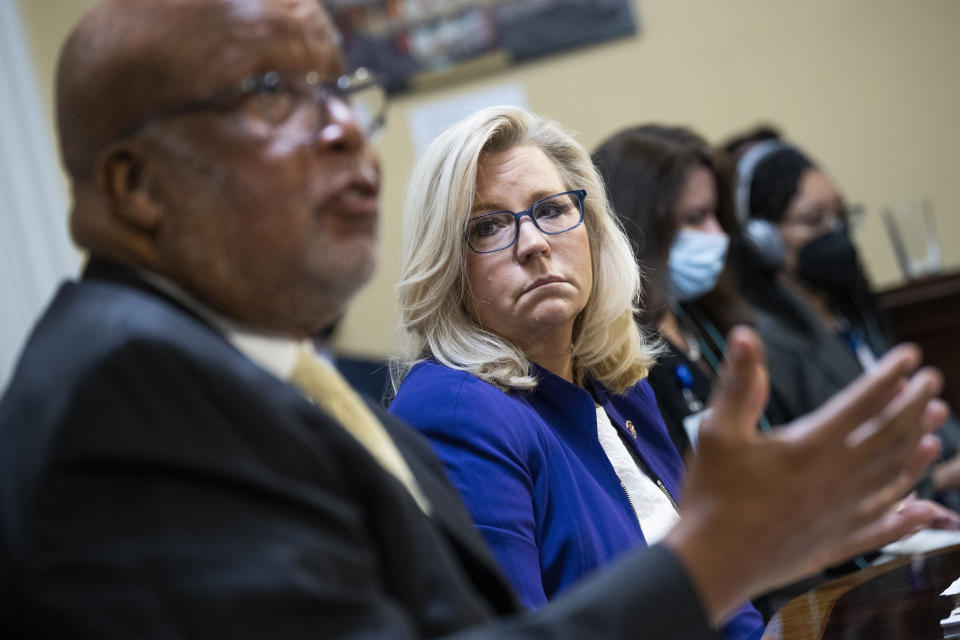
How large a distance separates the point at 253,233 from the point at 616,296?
4.08 ft

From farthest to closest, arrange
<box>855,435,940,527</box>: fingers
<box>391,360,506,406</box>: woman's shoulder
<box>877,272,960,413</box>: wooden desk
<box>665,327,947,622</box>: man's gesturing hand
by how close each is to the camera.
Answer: <box>877,272,960,413</box>: wooden desk < <box>391,360,506,406</box>: woman's shoulder < <box>855,435,940,527</box>: fingers < <box>665,327,947,622</box>: man's gesturing hand

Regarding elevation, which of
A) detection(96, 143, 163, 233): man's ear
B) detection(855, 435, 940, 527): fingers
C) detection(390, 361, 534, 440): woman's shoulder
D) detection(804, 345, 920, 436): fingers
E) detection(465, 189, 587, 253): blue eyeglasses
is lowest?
detection(390, 361, 534, 440): woman's shoulder

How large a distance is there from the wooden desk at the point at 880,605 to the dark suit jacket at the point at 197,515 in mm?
704

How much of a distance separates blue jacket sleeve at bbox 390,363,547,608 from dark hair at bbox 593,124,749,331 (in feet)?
3.97

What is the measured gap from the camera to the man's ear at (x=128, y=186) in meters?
0.92

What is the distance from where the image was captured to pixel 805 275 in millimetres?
3729

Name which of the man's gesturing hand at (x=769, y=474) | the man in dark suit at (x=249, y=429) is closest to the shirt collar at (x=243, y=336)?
the man in dark suit at (x=249, y=429)

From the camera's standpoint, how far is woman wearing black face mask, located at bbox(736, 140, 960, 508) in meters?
3.37

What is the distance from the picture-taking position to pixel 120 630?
2.30 feet

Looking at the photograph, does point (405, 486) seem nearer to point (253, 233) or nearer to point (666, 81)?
point (253, 233)

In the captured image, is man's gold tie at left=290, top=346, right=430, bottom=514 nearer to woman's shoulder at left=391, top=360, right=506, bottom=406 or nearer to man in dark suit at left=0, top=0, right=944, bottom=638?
man in dark suit at left=0, top=0, right=944, bottom=638

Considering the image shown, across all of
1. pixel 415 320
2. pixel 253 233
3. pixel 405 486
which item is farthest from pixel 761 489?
pixel 415 320

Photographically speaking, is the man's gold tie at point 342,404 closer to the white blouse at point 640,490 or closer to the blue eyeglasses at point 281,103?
the blue eyeglasses at point 281,103

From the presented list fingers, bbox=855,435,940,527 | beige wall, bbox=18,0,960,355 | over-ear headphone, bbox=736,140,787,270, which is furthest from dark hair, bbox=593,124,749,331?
fingers, bbox=855,435,940,527
